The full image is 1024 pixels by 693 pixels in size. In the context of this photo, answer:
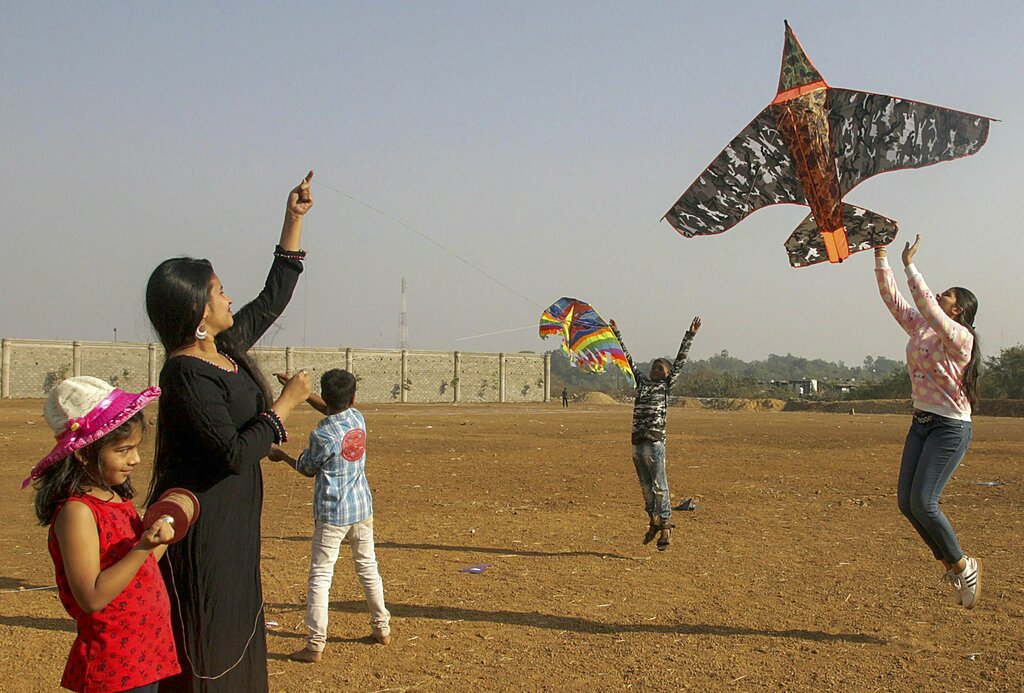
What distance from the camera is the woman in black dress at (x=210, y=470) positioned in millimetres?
2916

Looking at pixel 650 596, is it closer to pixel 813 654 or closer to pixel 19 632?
pixel 813 654

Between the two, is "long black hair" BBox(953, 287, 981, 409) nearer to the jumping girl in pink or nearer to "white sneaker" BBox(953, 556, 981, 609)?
the jumping girl in pink

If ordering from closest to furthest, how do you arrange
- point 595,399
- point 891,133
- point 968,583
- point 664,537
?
point 968,583
point 891,133
point 664,537
point 595,399

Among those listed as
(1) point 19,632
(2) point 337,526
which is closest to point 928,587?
(2) point 337,526

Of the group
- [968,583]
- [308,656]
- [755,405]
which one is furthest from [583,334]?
[755,405]

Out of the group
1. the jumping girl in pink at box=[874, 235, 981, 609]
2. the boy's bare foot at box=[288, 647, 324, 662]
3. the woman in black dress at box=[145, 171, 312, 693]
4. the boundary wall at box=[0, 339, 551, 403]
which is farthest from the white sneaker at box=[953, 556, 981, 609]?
the boundary wall at box=[0, 339, 551, 403]

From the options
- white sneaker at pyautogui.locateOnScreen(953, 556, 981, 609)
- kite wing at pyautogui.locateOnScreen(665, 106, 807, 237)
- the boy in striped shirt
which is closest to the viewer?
the boy in striped shirt

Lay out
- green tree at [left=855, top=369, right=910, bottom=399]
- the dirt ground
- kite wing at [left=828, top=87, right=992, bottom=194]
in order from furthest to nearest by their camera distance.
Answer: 1. green tree at [left=855, top=369, right=910, bottom=399]
2. kite wing at [left=828, top=87, right=992, bottom=194]
3. the dirt ground

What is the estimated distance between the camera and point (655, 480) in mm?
8164

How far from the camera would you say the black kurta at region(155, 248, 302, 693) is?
290cm

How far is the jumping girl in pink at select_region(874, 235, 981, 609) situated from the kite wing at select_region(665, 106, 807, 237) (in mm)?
1618

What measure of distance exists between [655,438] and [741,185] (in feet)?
7.45

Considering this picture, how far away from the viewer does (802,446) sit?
68.5 feet

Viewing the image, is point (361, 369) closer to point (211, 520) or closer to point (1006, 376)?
point (1006, 376)
